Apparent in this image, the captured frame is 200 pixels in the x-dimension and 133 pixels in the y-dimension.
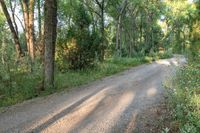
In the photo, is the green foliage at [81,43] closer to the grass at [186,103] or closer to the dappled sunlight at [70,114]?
the dappled sunlight at [70,114]

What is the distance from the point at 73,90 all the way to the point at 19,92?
2641mm

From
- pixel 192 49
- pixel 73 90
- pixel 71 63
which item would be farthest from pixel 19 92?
pixel 192 49

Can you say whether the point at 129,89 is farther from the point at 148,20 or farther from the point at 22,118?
the point at 148,20

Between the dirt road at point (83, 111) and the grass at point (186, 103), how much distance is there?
113 centimetres

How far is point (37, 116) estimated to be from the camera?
1014 cm

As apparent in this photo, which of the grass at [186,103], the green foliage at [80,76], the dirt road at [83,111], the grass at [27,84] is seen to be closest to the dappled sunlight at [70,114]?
the dirt road at [83,111]

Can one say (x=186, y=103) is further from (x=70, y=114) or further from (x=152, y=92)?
(x=152, y=92)

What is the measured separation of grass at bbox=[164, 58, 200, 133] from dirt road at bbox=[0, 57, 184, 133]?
3.71 feet

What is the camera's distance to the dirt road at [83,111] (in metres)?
8.71

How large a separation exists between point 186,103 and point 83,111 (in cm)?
364

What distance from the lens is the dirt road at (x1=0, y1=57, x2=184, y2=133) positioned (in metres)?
8.71

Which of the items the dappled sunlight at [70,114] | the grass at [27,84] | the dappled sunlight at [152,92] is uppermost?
the grass at [27,84]

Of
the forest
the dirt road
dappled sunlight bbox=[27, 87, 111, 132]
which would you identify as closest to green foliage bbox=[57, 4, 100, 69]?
the forest

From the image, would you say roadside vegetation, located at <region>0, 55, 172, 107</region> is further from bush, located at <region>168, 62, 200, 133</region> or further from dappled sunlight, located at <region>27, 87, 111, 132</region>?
bush, located at <region>168, 62, 200, 133</region>
